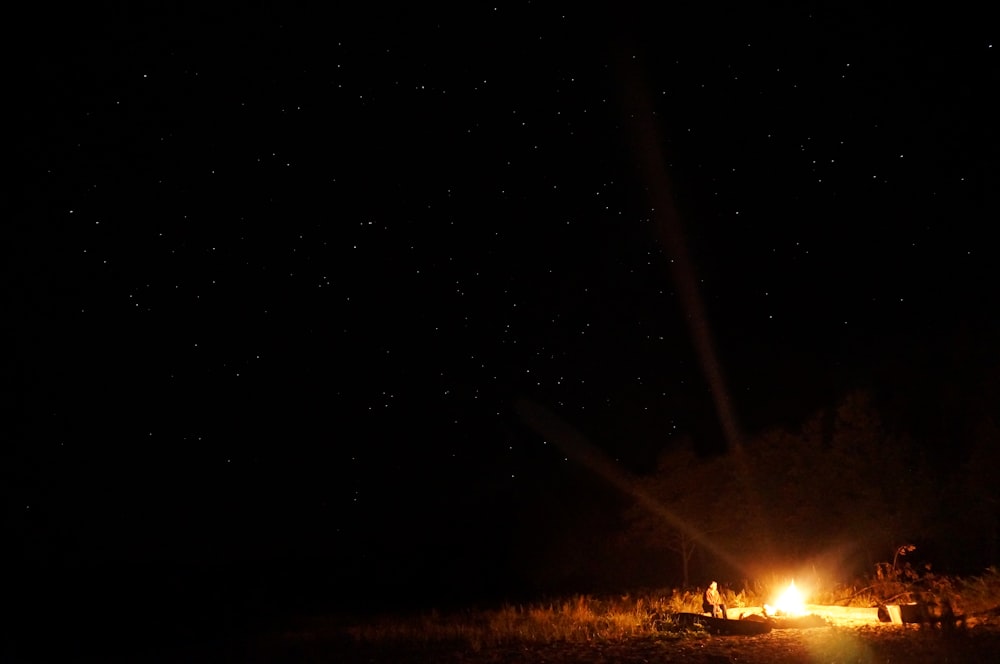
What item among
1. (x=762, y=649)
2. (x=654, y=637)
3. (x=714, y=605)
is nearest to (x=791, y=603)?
(x=714, y=605)

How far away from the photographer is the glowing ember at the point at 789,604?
47.2 feet

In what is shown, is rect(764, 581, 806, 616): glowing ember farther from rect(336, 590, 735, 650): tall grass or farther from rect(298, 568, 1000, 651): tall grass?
rect(336, 590, 735, 650): tall grass

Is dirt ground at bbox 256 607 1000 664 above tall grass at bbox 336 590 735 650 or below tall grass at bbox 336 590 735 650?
below

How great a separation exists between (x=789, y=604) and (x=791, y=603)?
4cm

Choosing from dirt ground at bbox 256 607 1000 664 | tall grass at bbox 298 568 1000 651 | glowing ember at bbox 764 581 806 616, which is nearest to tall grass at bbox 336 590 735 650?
tall grass at bbox 298 568 1000 651

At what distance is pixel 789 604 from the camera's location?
1505 cm

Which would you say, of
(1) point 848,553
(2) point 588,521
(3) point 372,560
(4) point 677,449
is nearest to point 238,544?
(3) point 372,560

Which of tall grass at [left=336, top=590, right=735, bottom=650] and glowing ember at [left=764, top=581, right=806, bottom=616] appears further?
glowing ember at [left=764, top=581, right=806, bottom=616]

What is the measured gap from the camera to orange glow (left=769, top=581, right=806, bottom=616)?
47.2ft

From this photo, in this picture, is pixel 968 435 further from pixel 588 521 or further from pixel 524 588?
pixel 524 588

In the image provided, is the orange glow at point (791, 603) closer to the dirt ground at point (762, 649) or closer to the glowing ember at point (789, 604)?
the glowing ember at point (789, 604)

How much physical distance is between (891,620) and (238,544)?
4376 cm

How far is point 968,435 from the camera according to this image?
17219mm

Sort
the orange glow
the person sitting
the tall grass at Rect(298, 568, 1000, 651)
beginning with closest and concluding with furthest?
the tall grass at Rect(298, 568, 1000, 651) < the person sitting < the orange glow
